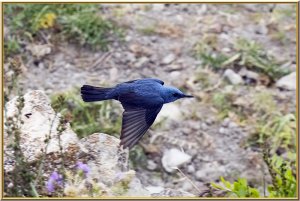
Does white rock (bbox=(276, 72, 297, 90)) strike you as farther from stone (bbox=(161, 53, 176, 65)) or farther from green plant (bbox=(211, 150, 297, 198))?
green plant (bbox=(211, 150, 297, 198))

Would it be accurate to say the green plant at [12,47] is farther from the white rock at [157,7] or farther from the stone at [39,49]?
the white rock at [157,7]

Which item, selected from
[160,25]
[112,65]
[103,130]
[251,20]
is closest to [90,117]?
[103,130]

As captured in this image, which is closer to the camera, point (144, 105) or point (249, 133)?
point (144, 105)

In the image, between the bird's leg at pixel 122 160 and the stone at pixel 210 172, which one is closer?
the bird's leg at pixel 122 160

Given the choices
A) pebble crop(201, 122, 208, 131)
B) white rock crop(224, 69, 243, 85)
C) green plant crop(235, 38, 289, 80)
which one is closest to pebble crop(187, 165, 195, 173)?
pebble crop(201, 122, 208, 131)

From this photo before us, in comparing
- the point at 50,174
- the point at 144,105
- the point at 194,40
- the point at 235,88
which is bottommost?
the point at 50,174

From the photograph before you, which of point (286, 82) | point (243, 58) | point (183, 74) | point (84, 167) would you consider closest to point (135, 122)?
point (84, 167)

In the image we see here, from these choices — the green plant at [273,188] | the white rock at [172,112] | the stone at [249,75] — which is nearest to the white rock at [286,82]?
the stone at [249,75]

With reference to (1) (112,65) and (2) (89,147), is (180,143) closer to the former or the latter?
(1) (112,65)
